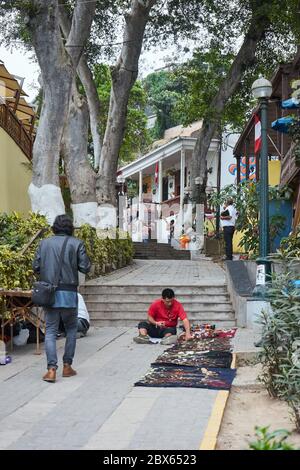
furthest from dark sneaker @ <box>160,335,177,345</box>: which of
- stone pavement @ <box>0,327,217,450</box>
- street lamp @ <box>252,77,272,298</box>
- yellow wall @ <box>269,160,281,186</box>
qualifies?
yellow wall @ <box>269,160,281,186</box>

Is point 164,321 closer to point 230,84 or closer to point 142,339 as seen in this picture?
point 142,339

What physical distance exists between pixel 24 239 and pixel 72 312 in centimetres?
374

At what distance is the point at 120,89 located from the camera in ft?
62.3

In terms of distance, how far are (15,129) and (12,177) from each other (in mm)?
1520

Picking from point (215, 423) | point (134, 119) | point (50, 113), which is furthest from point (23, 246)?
point (134, 119)

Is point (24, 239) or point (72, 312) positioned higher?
point (24, 239)

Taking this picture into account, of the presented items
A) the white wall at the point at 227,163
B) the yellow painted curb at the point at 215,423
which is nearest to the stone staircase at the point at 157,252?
the white wall at the point at 227,163

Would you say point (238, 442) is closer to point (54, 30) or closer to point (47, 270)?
point (47, 270)

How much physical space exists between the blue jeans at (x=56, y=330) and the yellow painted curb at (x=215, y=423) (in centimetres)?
185

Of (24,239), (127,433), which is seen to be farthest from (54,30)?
(127,433)

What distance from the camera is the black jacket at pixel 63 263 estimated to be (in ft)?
24.8

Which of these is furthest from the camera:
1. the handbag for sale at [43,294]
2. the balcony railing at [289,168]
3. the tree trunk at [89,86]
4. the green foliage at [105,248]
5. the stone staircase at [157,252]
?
the stone staircase at [157,252]

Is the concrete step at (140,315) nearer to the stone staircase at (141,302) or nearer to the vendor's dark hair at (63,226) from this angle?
the stone staircase at (141,302)

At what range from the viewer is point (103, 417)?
5895 mm
